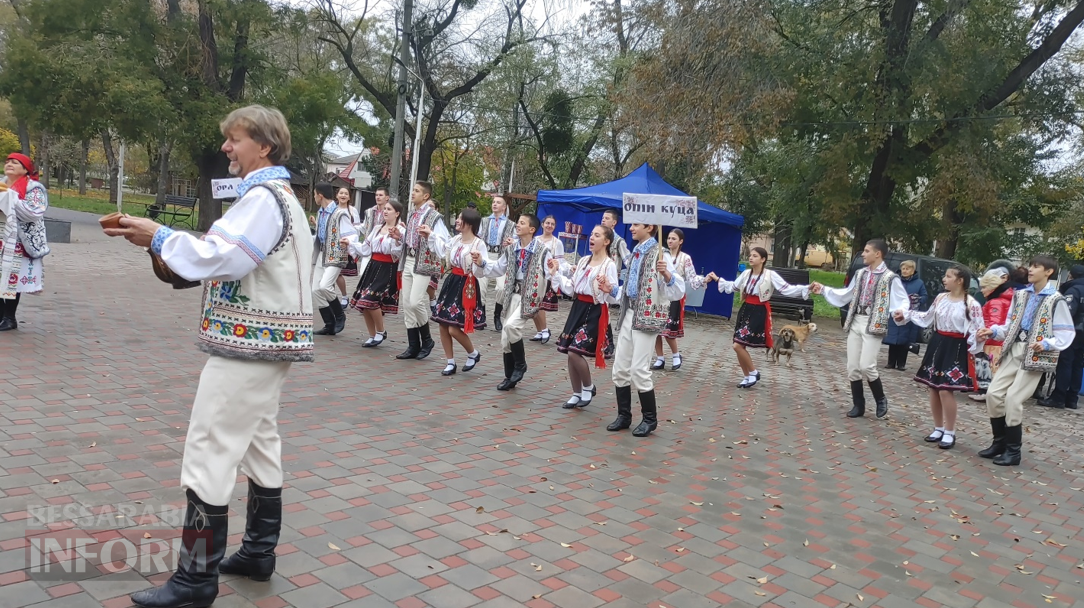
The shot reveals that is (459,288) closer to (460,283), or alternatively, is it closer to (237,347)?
(460,283)

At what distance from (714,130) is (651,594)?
45.6ft

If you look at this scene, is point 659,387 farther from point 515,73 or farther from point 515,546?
point 515,73

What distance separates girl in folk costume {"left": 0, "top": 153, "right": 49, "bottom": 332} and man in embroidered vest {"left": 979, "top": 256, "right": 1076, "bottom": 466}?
920 cm

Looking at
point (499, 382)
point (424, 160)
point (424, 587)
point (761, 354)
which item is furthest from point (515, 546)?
point (424, 160)

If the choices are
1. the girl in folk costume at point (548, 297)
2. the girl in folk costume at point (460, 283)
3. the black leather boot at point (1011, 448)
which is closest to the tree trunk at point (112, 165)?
the girl in folk costume at point (548, 297)

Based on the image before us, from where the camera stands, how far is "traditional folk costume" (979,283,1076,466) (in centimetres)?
670

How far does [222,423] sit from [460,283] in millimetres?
5049

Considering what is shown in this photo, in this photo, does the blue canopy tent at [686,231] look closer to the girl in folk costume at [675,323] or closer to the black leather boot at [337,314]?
the girl in folk costume at [675,323]

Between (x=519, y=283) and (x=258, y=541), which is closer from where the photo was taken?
(x=258, y=541)

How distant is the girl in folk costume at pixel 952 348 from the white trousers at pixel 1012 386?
9.7 inches

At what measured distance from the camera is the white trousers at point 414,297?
333 inches

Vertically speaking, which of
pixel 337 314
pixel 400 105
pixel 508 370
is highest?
pixel 400 105

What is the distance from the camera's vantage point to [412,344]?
8.87 metres

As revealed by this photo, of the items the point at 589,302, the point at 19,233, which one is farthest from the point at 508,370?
the point at 19,233
